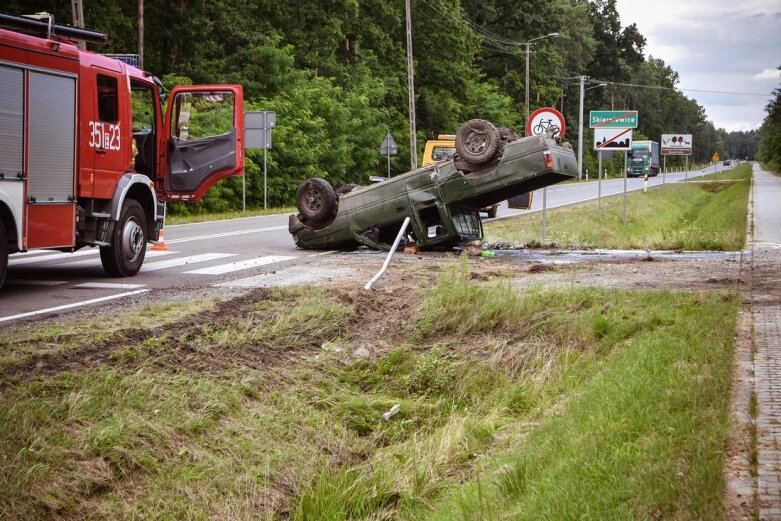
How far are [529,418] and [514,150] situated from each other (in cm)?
800

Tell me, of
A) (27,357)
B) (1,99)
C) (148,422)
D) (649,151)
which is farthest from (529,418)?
(649,151)

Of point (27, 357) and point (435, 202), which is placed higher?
point (435, 202)

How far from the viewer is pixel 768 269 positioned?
12836 mm

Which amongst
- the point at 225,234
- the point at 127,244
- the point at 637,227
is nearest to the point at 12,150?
the point at 127,244

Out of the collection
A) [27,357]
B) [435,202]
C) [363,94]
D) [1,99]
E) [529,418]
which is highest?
[363,94]

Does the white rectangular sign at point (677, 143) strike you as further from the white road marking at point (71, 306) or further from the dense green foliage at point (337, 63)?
the white road marking at point (71, 306)

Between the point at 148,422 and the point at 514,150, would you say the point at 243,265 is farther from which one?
the point at 148,422

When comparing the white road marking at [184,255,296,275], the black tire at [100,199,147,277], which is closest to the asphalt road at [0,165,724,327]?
the white road marking at [184,255,296,275]

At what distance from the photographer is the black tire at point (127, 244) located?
12.4 metres

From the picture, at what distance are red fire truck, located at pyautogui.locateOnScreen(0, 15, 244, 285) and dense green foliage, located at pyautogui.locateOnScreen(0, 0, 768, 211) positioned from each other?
17.4m

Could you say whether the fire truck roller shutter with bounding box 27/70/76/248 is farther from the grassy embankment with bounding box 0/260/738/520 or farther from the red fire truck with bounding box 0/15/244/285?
the grassy embankment with bounding box 0/260/738/520

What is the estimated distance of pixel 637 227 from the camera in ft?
102

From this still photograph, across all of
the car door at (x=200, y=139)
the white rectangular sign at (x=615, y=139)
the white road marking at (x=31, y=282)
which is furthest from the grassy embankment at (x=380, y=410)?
the white rectangular sign at (x=615, y=139)

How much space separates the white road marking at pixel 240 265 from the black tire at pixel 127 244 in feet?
2.83
